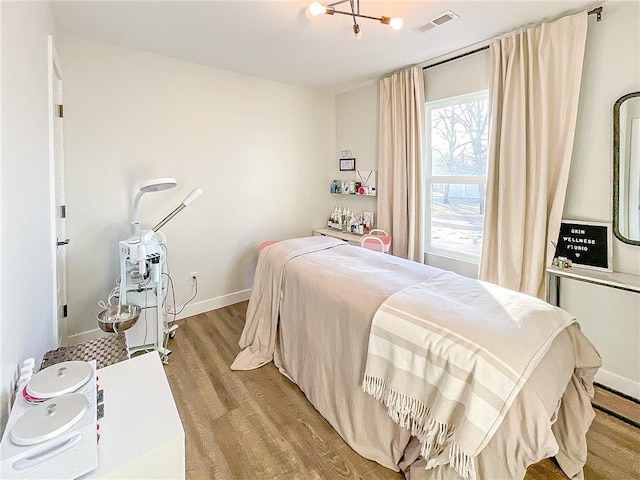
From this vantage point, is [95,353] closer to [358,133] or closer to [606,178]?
[606,178]

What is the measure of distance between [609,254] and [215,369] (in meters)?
2.69

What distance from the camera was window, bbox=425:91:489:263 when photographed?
2.72 metres

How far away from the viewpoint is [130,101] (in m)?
2.63

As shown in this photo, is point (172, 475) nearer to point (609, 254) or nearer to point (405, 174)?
point (609, 254)

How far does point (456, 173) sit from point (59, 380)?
118 inches

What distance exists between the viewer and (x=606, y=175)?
199cm

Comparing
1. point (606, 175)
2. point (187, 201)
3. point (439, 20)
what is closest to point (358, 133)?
point (439, 20)

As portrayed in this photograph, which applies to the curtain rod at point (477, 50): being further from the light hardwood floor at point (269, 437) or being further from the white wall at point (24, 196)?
the white wall at point (24, 196)

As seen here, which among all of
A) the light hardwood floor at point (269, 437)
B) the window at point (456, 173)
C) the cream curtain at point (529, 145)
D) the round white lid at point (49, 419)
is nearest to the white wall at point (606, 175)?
the cream curtain at point (529, 145)

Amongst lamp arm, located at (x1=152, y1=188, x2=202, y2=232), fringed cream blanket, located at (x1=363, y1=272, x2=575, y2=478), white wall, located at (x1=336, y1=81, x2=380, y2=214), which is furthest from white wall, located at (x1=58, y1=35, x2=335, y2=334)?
fringed cream blanket, located at (x1=363, y1=272, x2=575, y2=478)

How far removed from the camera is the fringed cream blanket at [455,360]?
1.11 metres

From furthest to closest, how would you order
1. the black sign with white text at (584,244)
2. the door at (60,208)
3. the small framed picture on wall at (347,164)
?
1. the small framed picture on wall at (347,164)
2. the door at (60,208)
3. the black sign with white text at (584,244)

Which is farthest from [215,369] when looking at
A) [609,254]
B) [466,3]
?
[466,3]

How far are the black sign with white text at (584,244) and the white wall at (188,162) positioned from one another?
2.53 meters
